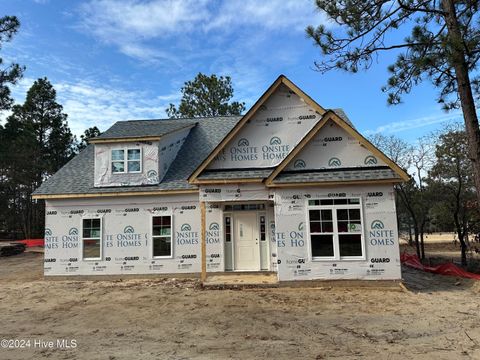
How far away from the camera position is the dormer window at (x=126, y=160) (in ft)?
49.6

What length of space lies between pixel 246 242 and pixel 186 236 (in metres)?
2.29

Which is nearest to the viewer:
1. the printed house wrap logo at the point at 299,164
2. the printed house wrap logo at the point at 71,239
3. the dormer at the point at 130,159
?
the printed house wrap logo at the point at 299,164

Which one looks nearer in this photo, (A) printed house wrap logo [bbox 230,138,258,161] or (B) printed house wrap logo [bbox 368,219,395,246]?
(B) printed house wrap logo [bbox 368,219,395,246]

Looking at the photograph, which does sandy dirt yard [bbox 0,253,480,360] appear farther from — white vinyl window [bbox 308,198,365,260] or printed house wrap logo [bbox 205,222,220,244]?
printed house wrap logo [bbox 205,222,220,244]

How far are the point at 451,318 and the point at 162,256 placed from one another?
9.68 m

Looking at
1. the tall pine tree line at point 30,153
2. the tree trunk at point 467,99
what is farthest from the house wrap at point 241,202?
the tall pine tree line at point 30,153

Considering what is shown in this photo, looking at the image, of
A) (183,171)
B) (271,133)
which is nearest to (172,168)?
(183,171)

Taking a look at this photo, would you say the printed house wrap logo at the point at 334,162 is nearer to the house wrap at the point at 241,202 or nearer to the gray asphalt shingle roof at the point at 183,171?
the house wrap at the point at 241,202

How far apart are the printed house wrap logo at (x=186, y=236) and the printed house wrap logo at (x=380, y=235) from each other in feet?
20.7

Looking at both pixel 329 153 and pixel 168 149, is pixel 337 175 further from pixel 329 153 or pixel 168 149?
pixel 168 149

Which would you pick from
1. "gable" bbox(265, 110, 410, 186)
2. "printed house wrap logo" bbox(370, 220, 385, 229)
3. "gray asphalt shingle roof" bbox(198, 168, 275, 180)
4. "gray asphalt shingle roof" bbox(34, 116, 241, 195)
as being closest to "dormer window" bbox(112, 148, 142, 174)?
"gray asphalt shingle roof" bbox(34, 116, 241, 195)

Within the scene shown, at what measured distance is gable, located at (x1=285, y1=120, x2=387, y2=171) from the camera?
12.2m

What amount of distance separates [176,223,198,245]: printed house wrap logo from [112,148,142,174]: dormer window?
3.11m

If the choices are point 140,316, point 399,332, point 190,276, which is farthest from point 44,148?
point 399,332
